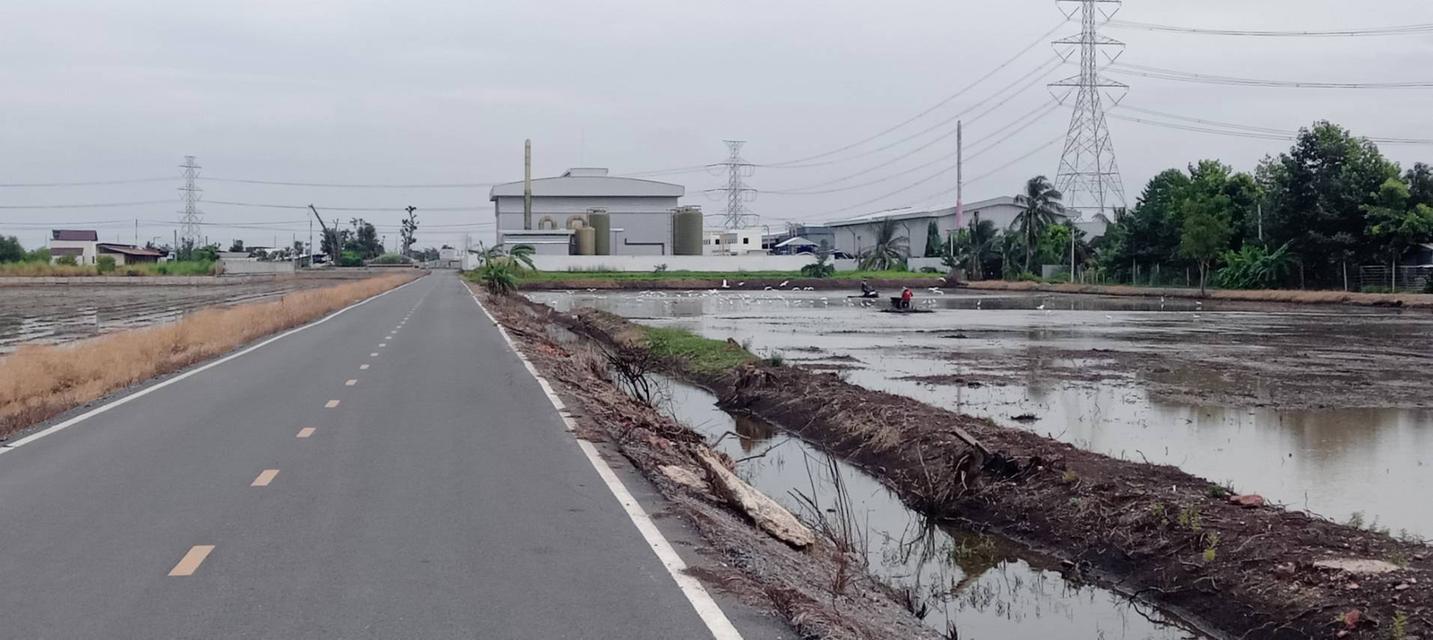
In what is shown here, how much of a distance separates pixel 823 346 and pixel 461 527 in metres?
27.6

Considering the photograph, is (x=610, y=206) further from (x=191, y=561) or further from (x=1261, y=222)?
(x=191, y=561)

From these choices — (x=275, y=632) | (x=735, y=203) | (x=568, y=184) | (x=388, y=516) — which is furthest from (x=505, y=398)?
(x=735, y=203)

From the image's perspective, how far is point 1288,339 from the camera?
130 ft

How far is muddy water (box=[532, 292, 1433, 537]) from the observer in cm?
1570

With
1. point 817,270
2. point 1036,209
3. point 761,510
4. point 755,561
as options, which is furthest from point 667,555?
point 817,270

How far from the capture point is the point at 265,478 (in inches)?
462

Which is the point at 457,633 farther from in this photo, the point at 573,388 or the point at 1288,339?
the point at 1288,339

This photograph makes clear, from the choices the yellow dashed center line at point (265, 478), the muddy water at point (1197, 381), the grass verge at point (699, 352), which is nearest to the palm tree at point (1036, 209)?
the muddy water at point (1197, 381)

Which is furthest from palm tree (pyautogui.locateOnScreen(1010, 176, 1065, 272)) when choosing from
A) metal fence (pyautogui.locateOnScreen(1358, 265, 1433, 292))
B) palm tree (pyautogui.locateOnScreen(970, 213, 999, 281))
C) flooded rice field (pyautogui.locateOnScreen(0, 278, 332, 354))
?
flooded rice field (pyautogui.locateOnScreen(0, 278, 332, 354))

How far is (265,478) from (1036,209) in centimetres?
9637

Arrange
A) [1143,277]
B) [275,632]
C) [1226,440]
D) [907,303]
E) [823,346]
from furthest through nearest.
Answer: [1143,277], [907,303], [823,346], [1226,440], [275,632]

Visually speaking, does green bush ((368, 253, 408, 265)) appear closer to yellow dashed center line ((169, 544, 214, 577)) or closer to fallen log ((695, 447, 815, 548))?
fallen log ((695, 447, 815, 548))

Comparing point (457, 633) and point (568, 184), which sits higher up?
point (568, 184)

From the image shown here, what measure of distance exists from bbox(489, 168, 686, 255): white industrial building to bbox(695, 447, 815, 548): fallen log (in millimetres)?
131168
